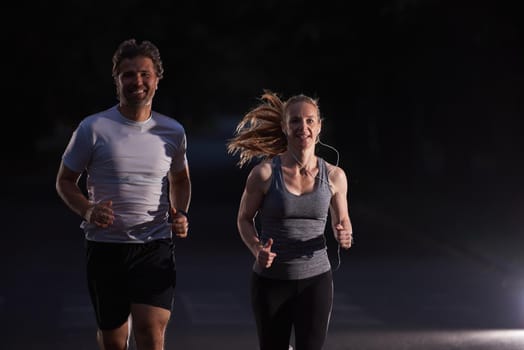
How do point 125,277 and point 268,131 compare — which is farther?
point 268,131

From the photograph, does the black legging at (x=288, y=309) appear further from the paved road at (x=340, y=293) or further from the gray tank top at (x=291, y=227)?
the paved road at (x=340, y=293)

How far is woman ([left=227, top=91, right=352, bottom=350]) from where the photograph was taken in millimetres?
5699

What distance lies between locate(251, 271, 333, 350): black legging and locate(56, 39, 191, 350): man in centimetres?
50

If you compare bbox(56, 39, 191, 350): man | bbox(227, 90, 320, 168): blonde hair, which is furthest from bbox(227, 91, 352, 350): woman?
bbox(56, 39, 191, 350): man

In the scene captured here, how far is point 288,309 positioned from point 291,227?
39 centimetres

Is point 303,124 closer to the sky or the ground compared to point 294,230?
closer to the sky

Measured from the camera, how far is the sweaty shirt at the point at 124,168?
592 cm

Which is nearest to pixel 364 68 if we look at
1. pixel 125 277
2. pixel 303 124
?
pixel 125 277

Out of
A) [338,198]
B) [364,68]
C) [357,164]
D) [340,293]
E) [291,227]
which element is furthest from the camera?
[357,164]

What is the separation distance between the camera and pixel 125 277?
19.8 feet

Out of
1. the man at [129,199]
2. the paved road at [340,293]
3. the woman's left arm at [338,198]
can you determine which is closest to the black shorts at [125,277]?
the man at [129,199]

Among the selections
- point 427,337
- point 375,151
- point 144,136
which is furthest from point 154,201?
point 375,151

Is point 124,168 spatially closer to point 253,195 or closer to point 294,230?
point 253,195

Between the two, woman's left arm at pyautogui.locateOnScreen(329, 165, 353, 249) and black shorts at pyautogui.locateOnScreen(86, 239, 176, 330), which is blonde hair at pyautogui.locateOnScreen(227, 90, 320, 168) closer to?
woman's left arm at pyautogui.locateOnScreen(329, 165, 353, 249)
